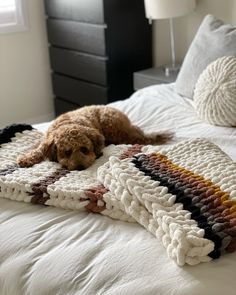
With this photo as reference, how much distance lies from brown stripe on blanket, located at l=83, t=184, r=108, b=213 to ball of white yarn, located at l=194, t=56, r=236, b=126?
2.99 feet

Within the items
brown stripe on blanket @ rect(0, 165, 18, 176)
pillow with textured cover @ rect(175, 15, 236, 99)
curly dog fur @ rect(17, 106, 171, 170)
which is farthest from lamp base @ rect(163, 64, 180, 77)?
brown stripe on blanket @ rect(0, 165, 18, 176)

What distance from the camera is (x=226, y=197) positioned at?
114 centimetres

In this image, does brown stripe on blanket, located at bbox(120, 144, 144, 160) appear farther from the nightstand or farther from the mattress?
the nightstand

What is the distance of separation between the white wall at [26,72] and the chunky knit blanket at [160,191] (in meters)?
2.13

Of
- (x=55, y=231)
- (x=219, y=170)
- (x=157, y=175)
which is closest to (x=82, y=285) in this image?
(x=55, y=231)

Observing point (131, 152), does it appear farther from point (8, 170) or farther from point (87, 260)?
point (87, 260)

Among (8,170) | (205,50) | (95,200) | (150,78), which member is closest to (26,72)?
(150,78)

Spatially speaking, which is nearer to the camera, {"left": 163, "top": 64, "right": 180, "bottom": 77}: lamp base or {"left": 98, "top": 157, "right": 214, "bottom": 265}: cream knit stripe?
{"left": 98, "top": 157, "right": 214, "bottom": 265}: cream knit stripe

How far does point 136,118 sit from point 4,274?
4.07ft

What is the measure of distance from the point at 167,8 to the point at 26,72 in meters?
1.40

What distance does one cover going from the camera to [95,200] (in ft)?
4.18

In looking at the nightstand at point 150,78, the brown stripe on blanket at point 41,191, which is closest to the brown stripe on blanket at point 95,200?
the brown stripe on blanket at point 41,191

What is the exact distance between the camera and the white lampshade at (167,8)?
280 centimetres

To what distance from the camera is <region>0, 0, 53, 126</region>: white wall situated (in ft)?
A: 11.6
